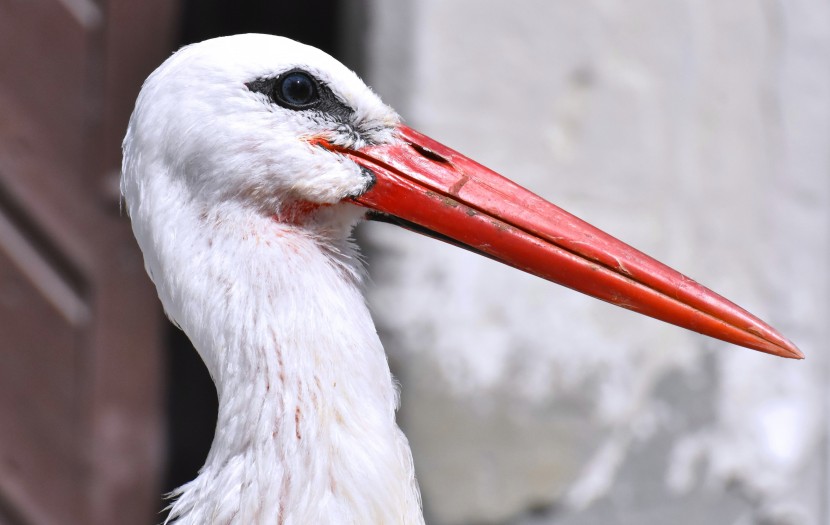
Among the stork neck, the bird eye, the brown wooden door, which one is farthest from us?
the brown wooden door

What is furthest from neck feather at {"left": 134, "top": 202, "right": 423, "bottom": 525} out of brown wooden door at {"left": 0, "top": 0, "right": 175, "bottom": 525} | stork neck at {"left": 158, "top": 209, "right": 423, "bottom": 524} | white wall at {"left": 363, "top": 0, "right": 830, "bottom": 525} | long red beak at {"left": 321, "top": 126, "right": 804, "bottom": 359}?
brown wooden door at {"left": 0, "top": 0, "right": 175, "bottom": 525}

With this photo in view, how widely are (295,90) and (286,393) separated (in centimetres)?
32

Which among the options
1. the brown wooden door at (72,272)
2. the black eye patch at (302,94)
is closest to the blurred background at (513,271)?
the brown wooden door at (72,272)

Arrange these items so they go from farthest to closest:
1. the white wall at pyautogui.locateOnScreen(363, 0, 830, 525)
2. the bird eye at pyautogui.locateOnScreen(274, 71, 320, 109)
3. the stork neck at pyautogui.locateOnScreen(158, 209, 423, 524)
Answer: the white wall at pyautogui.locateOnScreen(363, 0, 830, 525)
the bird eye at pyautogui.locateOnScreen(274, 71, 320, 109)
the stork neck at pyautogui.locateOnScreen(158, 209, 423, 524)

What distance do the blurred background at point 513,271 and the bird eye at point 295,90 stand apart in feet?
2.75

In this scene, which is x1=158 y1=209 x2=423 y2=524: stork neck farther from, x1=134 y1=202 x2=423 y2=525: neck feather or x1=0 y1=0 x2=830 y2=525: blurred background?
x1=0 y1=0 x2=830 y2=525: blurred background

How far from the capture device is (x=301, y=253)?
0.98 meters

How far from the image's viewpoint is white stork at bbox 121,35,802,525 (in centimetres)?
92

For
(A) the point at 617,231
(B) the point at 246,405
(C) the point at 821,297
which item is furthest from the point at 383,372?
(C) the point at 821,297

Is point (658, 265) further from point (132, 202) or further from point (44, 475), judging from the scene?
point (44, 475)

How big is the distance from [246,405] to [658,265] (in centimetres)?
44

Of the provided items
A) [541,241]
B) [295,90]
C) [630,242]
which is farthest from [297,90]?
[630,242]

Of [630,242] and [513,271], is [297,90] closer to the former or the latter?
[513,271]

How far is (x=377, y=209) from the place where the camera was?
3.37 ft
